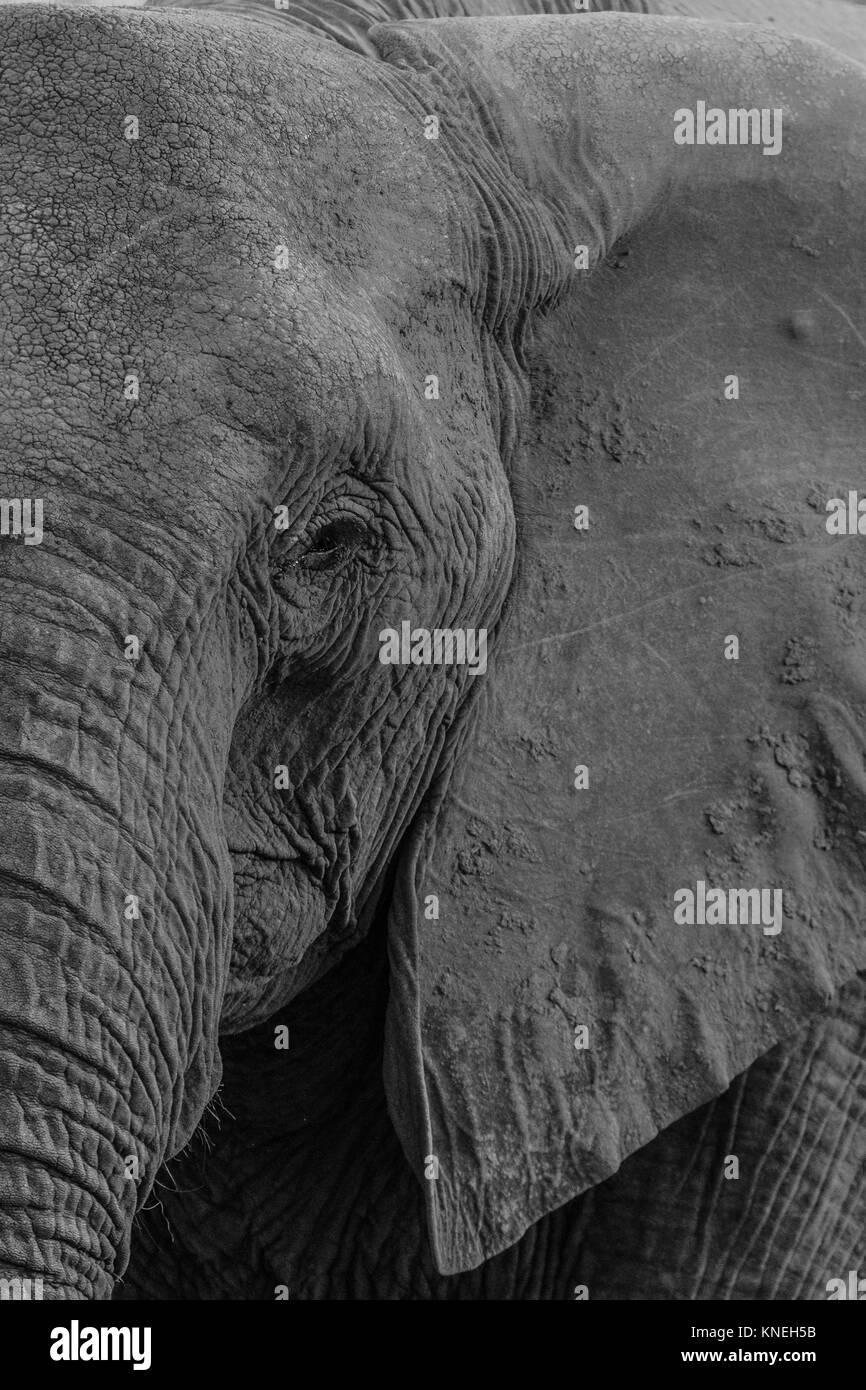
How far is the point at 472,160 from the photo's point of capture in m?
3.22

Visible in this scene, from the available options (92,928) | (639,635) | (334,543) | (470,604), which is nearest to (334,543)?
(334,543)

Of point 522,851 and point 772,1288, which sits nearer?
point 522,851

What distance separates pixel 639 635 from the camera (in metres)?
3.34

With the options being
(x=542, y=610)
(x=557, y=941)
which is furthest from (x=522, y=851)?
(x=542, y=610)

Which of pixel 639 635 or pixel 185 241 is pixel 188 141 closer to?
pixel 185 241

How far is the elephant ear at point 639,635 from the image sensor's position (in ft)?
10.6

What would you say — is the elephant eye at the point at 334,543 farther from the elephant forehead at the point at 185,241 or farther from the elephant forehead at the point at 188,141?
the elephant forehead at the point at 188,141

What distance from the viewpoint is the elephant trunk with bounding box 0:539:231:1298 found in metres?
2.42

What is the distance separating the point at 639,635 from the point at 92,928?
1155mm

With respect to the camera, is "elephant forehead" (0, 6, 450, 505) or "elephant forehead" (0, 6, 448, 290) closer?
"elephant forehead" (0, 6, 450, 505)

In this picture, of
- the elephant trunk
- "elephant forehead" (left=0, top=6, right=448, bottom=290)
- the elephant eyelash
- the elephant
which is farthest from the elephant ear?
the elephant trunk

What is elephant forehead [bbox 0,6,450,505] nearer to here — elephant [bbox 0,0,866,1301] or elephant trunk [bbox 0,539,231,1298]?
elephant [bbox 0,0,866,1301]

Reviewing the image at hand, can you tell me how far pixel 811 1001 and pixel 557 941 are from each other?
15.5 inches

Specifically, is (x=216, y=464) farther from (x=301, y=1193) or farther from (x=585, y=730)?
(x=301, y=1193)
